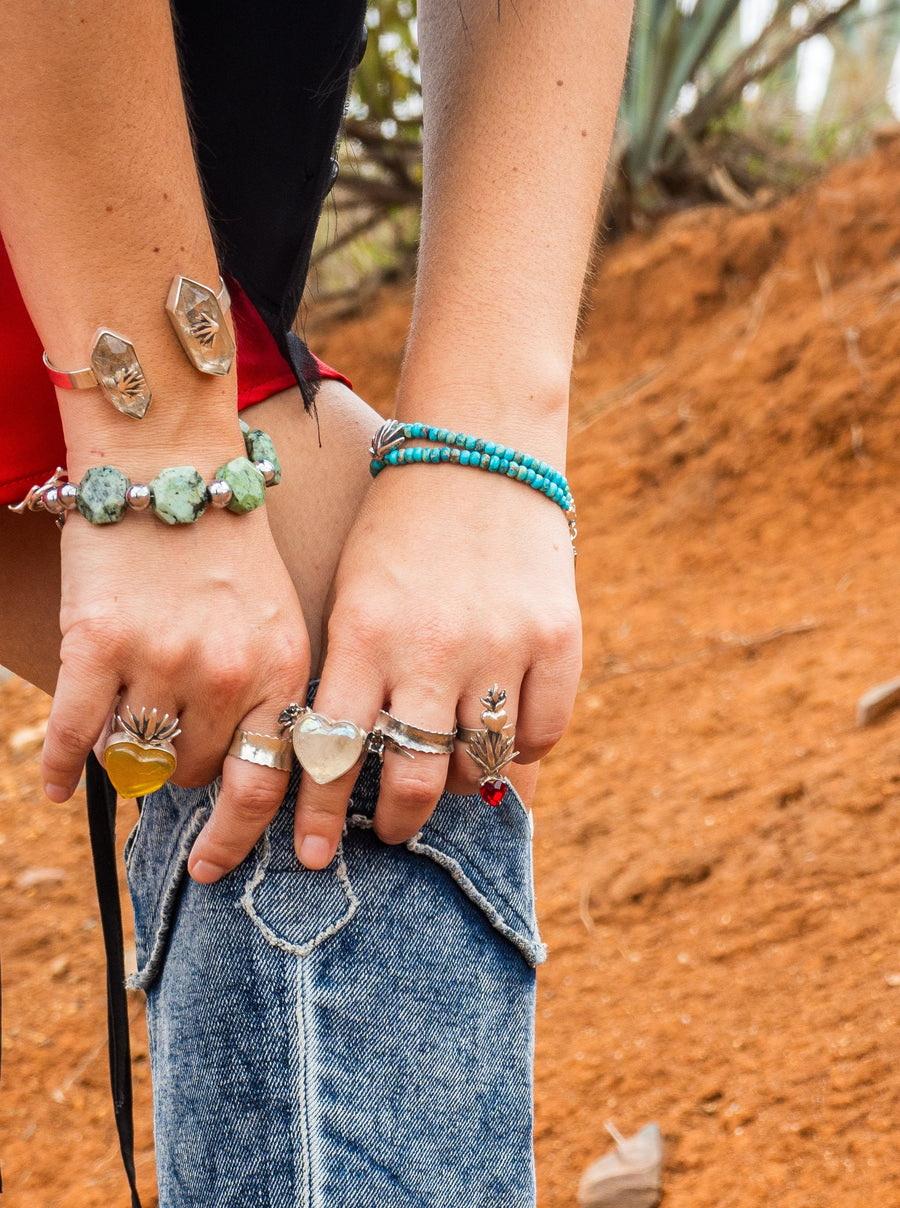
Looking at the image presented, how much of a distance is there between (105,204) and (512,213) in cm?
30

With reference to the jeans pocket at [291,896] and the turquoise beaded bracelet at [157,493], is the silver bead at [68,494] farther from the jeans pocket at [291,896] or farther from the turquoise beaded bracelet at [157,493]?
the jeans pocket at [291,896]

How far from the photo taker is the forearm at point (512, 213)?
2.49 ft

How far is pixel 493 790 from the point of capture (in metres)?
0.72

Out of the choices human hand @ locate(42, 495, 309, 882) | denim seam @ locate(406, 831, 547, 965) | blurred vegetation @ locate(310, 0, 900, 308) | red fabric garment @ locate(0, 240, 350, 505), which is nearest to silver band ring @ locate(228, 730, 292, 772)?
human hand @ locate(42, 495, 309, 882)

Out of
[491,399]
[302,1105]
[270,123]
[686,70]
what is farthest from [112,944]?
[686,70]

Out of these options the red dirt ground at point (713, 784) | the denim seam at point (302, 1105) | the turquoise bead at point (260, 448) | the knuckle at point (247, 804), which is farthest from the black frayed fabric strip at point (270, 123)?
the red dirt ground at point (713, 784)

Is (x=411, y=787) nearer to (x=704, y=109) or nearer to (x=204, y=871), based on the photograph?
(x=204, y=871)

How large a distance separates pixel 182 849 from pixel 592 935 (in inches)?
63.7

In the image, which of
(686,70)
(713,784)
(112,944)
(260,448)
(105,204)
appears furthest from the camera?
(686,70)

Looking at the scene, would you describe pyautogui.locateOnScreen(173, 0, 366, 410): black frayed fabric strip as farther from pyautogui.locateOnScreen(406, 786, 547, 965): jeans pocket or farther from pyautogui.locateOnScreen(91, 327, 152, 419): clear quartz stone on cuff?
pyautogui.locateOnScreen(406, 786, 547, 965): jeans pocket

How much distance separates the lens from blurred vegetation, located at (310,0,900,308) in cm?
454

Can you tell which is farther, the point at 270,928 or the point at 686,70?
the point at 686,70

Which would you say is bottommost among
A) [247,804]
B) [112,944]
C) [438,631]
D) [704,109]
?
[112,944]

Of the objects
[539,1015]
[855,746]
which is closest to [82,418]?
[539,1015]
